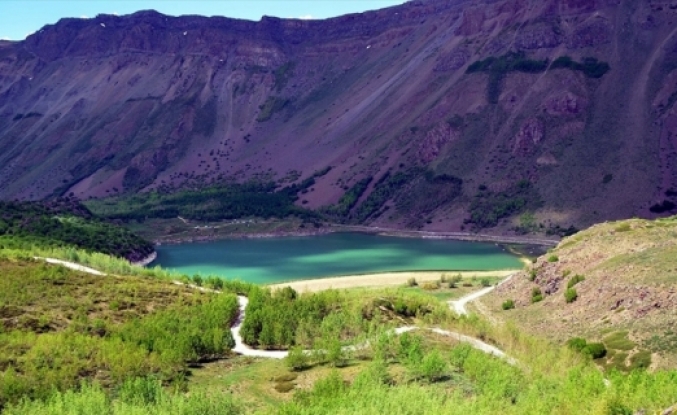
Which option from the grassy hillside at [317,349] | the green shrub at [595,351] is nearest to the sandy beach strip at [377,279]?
the grassy hillside at [317,349]

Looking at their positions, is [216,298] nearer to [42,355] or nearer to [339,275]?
[42,355]

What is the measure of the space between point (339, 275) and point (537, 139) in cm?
8341

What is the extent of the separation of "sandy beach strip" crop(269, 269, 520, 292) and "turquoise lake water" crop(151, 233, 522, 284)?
6086 millimetres

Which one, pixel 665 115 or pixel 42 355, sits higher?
pixel 665 115

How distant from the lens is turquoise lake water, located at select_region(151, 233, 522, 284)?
110m

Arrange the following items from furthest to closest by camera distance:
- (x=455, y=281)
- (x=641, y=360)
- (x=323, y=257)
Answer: (x=323, y=257) → (x=455, y=281) → (x=641, y=360)

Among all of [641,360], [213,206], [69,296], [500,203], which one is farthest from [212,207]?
[641,360]

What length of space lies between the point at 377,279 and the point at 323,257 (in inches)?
1164

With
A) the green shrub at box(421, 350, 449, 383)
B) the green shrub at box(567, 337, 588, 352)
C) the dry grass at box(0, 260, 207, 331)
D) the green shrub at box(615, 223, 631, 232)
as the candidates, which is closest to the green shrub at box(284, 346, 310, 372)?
the green shrub at box(421, 350, 449, 383)

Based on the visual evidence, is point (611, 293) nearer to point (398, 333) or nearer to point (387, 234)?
point (398, 333)

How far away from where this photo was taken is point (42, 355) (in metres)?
40.4

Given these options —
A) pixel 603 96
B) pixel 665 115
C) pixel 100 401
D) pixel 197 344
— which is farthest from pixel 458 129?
pixel 100 401

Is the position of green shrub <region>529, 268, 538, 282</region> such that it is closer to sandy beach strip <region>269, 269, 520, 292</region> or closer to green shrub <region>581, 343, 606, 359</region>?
sandy beach strip <region>269, 269, 520, 292</region>

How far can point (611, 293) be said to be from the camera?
58156 mm
